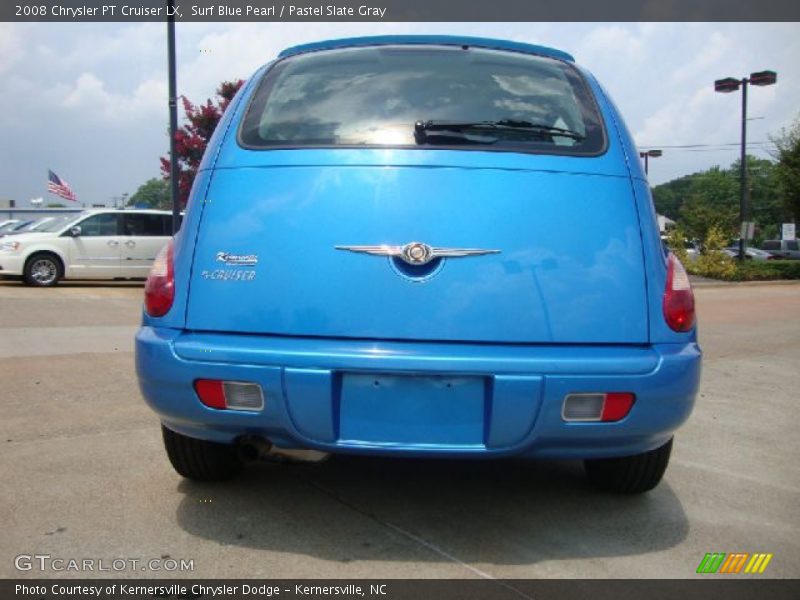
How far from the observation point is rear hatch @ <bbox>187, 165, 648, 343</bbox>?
241 centimetres

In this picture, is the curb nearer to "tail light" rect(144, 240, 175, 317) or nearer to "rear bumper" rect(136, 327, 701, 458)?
"rear bumper" rect(136, 327, 701, 458)

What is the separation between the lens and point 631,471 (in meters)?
3.11

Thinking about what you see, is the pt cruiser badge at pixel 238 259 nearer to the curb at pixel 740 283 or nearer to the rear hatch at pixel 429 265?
the rear hatch at pixel 429 265

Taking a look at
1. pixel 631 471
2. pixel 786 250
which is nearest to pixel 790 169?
pixel 786 250

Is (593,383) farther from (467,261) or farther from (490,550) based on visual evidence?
(490,550)

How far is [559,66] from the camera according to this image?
312cm

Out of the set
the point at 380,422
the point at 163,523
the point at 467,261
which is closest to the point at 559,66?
the point at 467,261

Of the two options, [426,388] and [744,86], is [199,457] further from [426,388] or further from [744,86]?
[744,86]

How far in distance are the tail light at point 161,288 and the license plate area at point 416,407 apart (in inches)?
28.1

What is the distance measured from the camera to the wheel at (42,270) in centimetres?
1340

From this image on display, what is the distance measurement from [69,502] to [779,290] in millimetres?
20909

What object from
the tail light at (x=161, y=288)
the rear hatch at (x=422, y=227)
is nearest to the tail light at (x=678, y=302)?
the rear hatch at (x=422, y=227)

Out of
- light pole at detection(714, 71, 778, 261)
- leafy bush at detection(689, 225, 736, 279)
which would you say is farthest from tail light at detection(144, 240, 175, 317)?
light pole at detection(714, 71, 778, 261)

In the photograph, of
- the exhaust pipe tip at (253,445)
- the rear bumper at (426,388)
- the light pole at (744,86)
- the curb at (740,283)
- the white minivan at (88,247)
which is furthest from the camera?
the light pole at (744,86)
